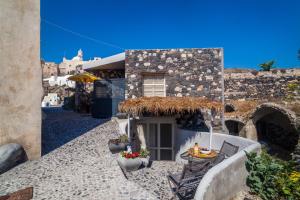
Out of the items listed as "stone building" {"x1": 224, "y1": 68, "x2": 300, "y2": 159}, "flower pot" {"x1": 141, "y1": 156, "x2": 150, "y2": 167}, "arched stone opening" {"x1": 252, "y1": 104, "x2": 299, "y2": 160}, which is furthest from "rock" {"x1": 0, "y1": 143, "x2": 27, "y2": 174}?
"arched stone opening" {"x1": 252, "y1": 104, "x2": 299, "y2": 160}

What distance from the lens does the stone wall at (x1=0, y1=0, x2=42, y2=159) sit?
7.67 meters

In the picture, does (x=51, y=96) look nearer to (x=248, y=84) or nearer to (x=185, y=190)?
(x=248, y=84)

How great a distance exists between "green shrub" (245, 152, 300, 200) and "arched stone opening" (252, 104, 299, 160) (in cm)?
1238

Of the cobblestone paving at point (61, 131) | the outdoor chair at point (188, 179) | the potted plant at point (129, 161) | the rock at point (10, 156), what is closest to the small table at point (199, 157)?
the outdoor chair at point (188, 179)

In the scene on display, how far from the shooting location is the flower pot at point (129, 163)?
25.3 feet

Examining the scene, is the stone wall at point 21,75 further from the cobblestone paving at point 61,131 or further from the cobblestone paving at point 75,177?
the cobblestone paving at point 61,131

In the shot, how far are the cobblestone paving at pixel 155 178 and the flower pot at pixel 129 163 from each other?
0.16m

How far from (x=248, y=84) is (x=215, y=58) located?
33.6 ft

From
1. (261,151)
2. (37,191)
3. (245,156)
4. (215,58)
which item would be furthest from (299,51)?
(37,191)

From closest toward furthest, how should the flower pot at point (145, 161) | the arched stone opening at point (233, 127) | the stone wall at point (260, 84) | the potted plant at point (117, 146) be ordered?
the flower pot at point (145, 161), the potted plant at point (117, 146), the arched stone opening at point (233, 127), the stone wall at point (260, 84)

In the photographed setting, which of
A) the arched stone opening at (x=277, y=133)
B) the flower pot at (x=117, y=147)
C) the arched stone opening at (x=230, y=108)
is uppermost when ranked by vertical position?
the arched stone opening at (x=230, y=108)

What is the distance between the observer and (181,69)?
12664 millimetres

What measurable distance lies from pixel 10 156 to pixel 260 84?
19720 millimetres

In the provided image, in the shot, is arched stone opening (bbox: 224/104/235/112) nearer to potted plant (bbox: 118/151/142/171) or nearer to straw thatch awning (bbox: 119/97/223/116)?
straw thatch awning (bbox: 119/97/223/116)
